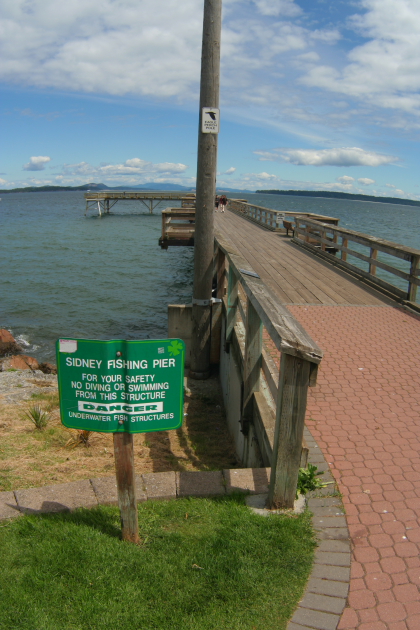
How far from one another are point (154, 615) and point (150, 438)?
3215 millimetres

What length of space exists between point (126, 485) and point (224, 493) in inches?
31.0

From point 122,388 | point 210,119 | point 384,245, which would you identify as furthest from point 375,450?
point 384,245

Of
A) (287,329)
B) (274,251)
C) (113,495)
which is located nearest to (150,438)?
(113,495)

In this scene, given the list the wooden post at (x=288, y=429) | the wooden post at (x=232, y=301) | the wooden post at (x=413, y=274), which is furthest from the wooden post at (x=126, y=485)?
the wooden post at (x=413, y=274)

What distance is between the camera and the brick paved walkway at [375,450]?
255 centimetres

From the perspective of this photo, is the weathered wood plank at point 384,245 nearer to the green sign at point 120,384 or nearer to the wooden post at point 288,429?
the wooden post at point 288,429

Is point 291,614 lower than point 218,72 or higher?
lower

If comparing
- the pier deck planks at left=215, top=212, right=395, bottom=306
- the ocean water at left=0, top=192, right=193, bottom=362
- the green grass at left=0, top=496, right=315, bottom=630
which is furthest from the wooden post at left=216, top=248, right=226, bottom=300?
the ocean water at left=0, top=192, right=193, bottom=362

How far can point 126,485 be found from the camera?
2889 mm

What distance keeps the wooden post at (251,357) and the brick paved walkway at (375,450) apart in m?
0.58

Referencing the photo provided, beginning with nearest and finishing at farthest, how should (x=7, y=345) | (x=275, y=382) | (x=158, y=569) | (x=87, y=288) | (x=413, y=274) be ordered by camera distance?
(x=158, y=569) < (x=275, y=382) < (x=413, y=274) < (x=7, y=345) < (x=87, y=288)

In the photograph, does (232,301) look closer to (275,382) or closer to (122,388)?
(275,382)

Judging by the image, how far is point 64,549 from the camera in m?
2.83

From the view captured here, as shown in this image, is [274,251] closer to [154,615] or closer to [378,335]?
[378,335]
